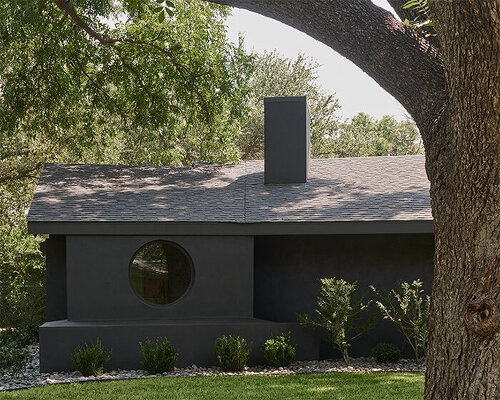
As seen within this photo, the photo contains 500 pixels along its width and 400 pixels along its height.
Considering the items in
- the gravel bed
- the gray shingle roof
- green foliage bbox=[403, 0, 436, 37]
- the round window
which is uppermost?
green foliage bbox=[403, 0, 436, 37]

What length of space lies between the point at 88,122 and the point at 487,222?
536 inches

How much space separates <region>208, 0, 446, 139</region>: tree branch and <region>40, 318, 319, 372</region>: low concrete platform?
6119mm

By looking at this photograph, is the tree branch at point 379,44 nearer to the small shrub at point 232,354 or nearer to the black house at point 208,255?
the black house at point 208,255

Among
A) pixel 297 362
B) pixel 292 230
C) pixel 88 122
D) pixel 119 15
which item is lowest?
pixel 297 362

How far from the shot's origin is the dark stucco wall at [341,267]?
11.7 metres

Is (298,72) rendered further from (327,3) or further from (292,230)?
(327,3)

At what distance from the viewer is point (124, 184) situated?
12664 mm

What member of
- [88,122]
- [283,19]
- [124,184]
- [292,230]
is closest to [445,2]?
[283,19]

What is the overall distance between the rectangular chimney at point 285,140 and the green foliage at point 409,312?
9.37 feet

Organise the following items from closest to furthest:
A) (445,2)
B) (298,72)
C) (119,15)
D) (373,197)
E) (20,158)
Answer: (445,2), (373,197), (119,15), (20,158), (298,72)

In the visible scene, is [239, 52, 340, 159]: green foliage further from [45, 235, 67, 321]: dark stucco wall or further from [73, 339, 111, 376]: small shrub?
[73, 339, 111, 376]: small shrub

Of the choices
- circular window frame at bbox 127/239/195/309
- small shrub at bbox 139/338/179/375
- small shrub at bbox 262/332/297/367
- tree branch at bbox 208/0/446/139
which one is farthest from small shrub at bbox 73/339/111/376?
tree branch at bbox 208/0/446/139

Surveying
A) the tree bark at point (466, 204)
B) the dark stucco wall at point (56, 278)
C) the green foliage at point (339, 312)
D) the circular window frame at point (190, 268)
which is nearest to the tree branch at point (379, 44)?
the tree bark at point (466, 204)

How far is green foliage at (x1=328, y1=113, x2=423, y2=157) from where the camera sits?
31844 millimetres
